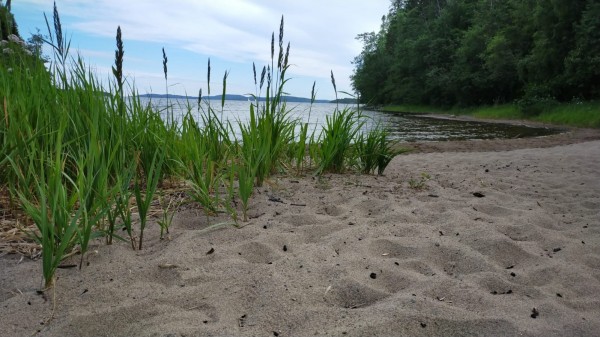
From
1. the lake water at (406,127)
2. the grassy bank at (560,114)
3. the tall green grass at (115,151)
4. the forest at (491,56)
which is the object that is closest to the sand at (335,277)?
the tall green grass at (115,151)

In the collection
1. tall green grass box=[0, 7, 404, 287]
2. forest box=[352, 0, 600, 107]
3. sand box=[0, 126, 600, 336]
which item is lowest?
sand box=[0, 126, 600, 336]

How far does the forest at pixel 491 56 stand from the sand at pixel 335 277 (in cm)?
817

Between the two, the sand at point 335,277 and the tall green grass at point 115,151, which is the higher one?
the tall green grass at point 115,151

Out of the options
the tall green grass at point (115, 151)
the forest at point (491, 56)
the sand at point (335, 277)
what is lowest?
the sand at point (335, 277)

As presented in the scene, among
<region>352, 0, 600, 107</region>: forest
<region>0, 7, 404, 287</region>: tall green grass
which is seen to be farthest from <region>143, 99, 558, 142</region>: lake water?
<region>352, 0, 600, 107</region>: forest

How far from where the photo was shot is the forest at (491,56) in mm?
21797

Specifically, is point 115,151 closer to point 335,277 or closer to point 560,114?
point 335,277

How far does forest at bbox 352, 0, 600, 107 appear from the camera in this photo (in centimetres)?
2180

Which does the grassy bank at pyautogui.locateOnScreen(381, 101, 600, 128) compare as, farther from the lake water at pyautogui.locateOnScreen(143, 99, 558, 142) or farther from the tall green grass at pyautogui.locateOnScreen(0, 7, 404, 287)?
the tall green grass at pyautogui.locateOnScreen(0, 7, 404, 287)

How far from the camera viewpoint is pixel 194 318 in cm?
137

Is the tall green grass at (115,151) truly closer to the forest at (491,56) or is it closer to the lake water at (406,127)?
the lake water at (406,127)

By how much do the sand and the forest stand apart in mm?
8168

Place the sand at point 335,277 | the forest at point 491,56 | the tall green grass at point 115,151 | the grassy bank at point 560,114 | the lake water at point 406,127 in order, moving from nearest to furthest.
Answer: the sand at point 335,277 < the tall green grass at point 115,151 < the lake water at point 406,127 < the grassy bank at point 560,114 < the forest at point 491,56

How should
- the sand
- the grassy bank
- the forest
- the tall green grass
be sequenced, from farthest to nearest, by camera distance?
the forest → the grassy bank → the tall green grass → the sand
